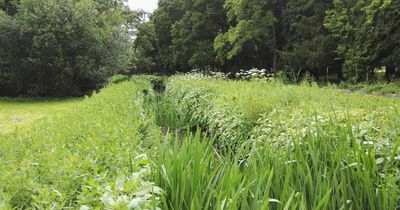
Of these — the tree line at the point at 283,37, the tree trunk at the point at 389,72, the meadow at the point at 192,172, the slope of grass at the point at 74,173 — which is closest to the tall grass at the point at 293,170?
the meadow at the point at 192,172

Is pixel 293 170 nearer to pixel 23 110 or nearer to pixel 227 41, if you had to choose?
pixel 23 110

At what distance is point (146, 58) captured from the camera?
39375mm

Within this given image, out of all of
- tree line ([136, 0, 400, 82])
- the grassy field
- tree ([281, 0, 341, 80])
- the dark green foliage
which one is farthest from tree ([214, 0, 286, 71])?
the grassy field

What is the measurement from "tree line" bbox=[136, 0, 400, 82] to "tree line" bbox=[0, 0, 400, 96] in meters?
0.07

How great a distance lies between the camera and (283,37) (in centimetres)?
2783

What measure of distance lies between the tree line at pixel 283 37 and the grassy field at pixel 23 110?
26.5ft

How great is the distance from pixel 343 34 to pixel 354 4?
180 centimetres

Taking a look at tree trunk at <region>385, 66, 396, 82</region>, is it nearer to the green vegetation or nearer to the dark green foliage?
the green vegetation

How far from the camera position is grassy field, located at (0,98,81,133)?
9.62 metres

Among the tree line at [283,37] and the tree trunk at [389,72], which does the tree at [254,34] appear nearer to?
the tree line at [283,37]

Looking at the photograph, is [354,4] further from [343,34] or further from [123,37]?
[123,37]

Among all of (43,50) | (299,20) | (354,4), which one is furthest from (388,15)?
(43,50)

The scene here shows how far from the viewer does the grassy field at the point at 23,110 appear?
9.62 metres

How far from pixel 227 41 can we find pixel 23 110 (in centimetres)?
1853
